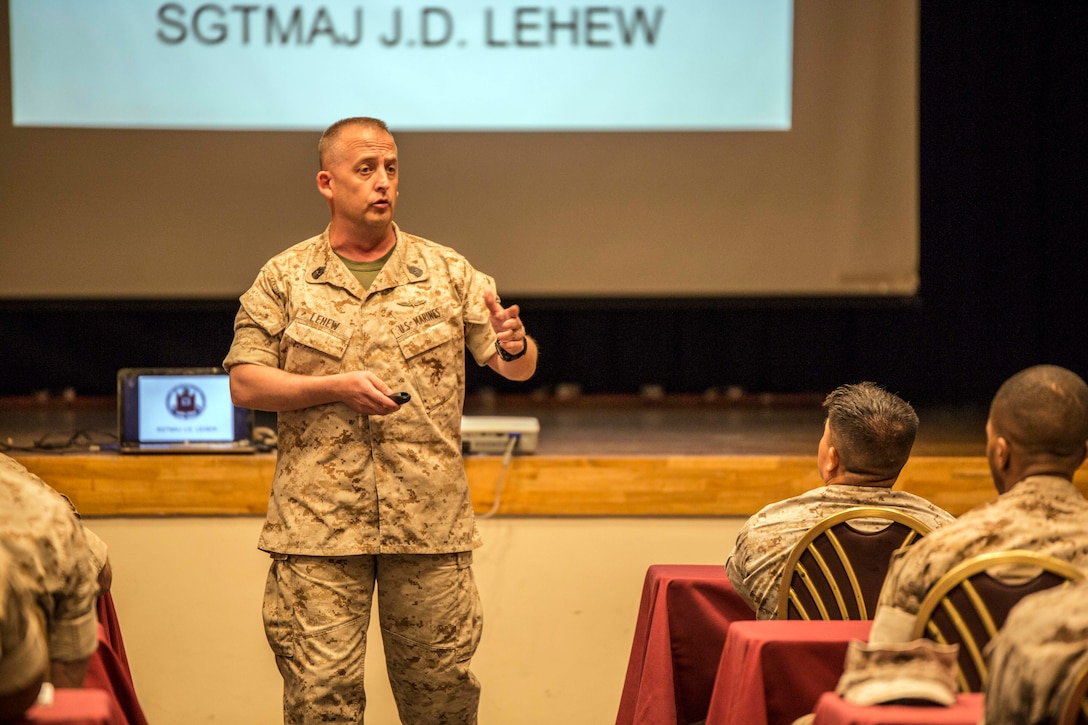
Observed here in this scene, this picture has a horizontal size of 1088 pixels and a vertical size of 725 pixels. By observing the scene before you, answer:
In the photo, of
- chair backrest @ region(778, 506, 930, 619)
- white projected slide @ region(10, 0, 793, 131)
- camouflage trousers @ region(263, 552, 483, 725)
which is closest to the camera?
chair backrest @ region(778, 506, 930, 619)

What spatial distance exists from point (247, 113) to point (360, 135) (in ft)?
8.33

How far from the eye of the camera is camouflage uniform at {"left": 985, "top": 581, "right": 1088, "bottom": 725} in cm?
132

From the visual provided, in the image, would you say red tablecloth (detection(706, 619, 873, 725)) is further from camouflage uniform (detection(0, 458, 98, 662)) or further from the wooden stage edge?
the wooden stage edge

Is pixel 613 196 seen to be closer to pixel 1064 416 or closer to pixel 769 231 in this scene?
pixel 769 231

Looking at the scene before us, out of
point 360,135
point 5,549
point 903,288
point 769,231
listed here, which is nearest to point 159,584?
point 360,135

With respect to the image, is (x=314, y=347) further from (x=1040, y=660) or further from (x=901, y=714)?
(x=1040, y=660)

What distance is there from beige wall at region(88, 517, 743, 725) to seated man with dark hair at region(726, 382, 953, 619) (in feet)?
3.85

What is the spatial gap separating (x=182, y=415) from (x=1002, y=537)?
2.51m

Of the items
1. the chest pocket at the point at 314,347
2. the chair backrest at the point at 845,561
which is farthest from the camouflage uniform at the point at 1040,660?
the chest pocket at the point at 314,347

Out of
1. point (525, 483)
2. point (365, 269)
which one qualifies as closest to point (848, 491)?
point (365, 269)

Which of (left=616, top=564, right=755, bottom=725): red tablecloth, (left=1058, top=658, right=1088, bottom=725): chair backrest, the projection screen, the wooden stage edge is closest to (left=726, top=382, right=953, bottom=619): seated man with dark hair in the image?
(left=616, top=564, right=755, bottom=725): red tablecloth

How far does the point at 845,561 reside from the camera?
7.00 feet

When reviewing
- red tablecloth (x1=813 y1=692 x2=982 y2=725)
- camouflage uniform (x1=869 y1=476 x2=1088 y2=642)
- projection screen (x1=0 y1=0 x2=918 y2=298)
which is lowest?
red tablecloth (x1=813 y1=692 x2=982 y2=725)

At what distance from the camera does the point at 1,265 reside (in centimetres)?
480
